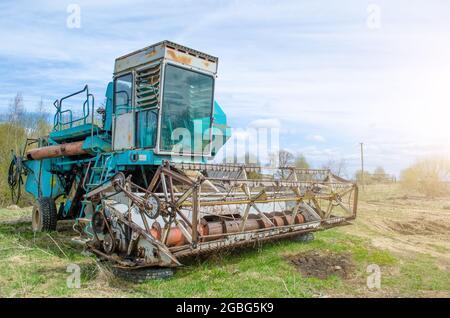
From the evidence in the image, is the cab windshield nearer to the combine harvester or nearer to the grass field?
the combine harvester

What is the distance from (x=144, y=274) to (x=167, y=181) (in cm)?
196

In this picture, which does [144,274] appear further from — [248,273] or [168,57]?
[168,57]

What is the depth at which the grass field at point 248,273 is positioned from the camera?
4477mm

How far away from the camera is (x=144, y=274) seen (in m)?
4.65

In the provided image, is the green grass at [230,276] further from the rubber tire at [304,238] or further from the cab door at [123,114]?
the cab door at [123,114]

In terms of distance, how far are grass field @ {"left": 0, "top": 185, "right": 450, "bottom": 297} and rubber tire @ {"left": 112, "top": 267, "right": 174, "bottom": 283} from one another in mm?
57

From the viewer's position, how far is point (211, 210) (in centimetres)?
604

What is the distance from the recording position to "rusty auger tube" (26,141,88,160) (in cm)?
786

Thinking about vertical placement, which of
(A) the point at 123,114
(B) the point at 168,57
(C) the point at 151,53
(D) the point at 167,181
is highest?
(C) the point at 151,53

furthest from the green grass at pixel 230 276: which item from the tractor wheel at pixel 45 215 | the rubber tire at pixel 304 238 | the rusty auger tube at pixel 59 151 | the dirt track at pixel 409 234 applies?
the rusty auger tube at pixel 59 151

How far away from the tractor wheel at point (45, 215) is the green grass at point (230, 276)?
1328mm

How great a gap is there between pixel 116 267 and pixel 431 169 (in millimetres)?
29787

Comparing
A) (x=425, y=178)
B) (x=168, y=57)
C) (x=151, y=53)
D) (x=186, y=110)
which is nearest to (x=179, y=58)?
(x=168, y=57)
